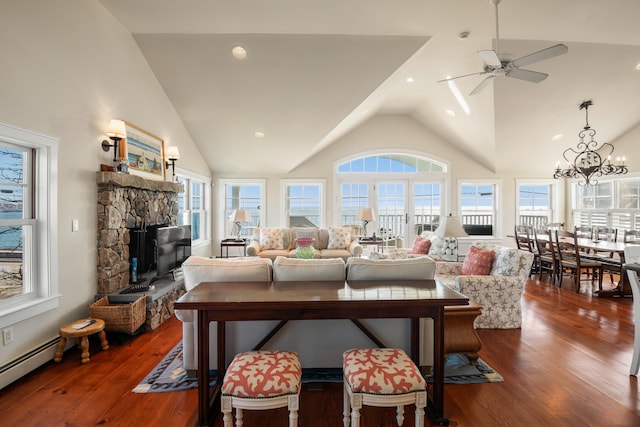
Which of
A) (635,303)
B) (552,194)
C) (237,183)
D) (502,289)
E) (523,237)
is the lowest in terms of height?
(502,289)

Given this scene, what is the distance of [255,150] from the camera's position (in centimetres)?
663

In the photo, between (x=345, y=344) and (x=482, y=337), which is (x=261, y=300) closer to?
(x=345, y=344)

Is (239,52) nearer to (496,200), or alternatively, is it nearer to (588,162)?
(588,162)

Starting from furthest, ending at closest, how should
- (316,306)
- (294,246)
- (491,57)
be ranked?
(294,246) → (491,57) → (316,306)

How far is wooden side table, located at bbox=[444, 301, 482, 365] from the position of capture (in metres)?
2.64

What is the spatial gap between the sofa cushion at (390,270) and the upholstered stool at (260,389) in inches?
35.6

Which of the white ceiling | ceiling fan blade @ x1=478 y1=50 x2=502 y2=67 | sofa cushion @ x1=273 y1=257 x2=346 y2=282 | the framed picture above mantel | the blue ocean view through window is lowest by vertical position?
sofa cushion @ x1=273 y1=257 x2=346 y2=282

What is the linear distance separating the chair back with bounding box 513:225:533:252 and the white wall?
659 centimetres

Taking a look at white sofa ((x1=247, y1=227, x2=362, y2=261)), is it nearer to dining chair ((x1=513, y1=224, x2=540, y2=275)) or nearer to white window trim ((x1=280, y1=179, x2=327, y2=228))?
white window trim ((x1=280, y1=179, x2=327, y2=228))

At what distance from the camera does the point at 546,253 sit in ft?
19.4

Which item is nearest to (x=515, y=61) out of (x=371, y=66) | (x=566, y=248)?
(x=371, y=66)

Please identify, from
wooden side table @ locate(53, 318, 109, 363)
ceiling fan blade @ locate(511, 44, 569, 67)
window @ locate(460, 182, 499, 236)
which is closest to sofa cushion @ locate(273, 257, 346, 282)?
wooden side table @ locate(53, 318, 109, 363)

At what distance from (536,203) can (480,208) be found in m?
1.37

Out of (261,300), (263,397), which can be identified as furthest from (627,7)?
(263,397)
